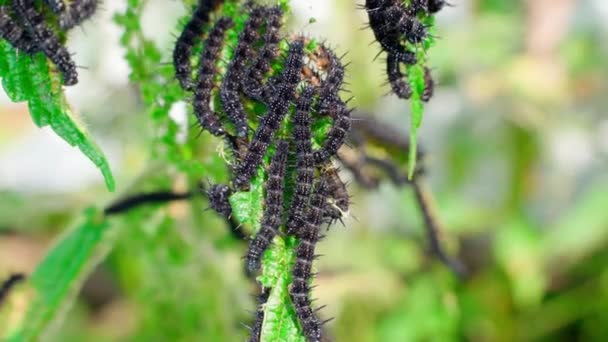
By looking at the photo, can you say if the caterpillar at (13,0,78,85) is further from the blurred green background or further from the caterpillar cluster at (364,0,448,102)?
the blurred green background

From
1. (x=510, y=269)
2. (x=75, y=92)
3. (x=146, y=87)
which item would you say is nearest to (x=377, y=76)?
(x=510, y=269)

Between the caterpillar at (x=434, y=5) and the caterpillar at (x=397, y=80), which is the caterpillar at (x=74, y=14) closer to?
the caterpillar at (x=397, y=80)

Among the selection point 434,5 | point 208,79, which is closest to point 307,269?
point 208,79

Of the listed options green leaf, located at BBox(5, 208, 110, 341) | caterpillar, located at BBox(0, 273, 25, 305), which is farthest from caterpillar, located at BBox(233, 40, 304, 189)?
caterpillar, located at BBox(0, 273, 25, 305)

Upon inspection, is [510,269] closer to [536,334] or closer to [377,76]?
[536,334]

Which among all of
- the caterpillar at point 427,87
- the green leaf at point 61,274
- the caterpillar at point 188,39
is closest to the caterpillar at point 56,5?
the caterpillar at point 188,39
